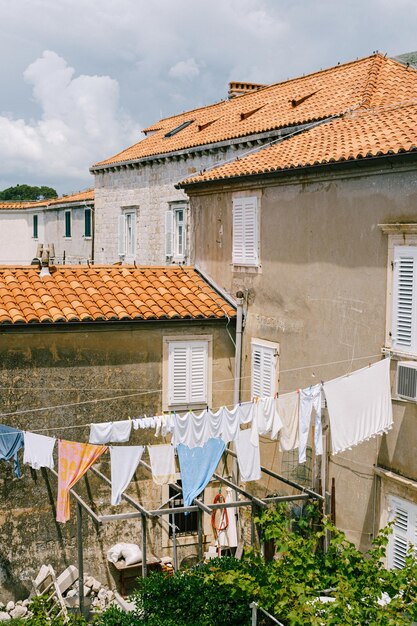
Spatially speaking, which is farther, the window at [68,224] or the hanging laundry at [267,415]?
the window at [68,224]

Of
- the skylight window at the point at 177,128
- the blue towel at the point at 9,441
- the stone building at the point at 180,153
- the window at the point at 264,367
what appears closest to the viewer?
the blue towel at the point at 9,441

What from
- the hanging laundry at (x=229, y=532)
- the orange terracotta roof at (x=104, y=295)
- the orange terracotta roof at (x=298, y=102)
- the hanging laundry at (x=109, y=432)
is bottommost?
the hanging laundry at (x=229, y=532)

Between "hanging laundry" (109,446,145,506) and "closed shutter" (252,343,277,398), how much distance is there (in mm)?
4077

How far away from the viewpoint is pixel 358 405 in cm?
1259

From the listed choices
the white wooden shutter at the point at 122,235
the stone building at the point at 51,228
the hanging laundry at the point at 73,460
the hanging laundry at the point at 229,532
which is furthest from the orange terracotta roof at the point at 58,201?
the hanging laundry at the point at 73,460

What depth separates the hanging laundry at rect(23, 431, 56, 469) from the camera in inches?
559

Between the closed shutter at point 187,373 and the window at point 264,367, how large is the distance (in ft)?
3.69

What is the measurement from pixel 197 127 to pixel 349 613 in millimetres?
→ 22011

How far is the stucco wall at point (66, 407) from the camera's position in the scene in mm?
15852

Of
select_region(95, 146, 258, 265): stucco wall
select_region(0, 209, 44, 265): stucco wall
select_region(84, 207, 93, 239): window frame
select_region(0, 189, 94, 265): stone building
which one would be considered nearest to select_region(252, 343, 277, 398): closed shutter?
select_region(95, 146, 258, 265): stucco wall

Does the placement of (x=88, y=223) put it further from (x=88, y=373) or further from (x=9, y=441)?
(x=9, y=441)

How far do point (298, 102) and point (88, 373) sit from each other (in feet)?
36.9

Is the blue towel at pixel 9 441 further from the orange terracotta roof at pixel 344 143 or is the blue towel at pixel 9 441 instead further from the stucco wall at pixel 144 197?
the stucco wall at pixel 144 197

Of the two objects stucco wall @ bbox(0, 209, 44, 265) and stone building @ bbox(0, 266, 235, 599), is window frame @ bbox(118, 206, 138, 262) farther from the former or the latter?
stucco wall @ bbox(0, 209, 44, 265)
